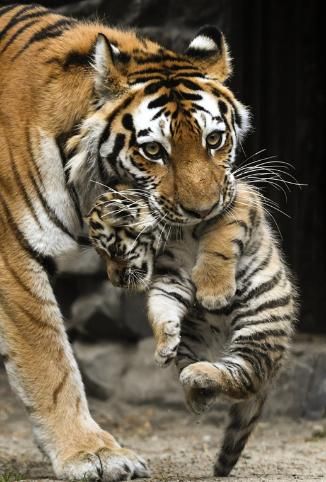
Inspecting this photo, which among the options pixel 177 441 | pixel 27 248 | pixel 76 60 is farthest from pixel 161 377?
pixel 76 60

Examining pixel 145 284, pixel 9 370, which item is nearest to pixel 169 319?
pixel 145 284

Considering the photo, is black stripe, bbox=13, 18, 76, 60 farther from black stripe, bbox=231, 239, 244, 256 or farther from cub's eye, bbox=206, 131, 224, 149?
black stripe, bbox=231, 239, 244, 256

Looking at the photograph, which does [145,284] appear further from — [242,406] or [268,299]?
[242,406]

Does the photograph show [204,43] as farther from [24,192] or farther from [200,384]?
[200,384]

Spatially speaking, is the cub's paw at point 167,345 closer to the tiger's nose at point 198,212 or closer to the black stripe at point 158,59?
the tiger's nose at point 198,212

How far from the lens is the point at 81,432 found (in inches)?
158

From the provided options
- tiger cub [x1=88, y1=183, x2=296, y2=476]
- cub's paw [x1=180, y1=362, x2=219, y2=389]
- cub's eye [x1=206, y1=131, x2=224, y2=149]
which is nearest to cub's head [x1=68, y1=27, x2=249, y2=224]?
cub's eye [x1=206, y1=131, x2=224, y2=149]

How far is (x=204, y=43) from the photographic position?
3.99 m

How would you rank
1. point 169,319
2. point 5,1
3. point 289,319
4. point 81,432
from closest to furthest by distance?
1. point 169,319
2. point 289,319
3. point 81,432
4. point 5,1

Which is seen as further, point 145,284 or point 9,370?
point 9,370

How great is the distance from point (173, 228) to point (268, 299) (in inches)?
15.6

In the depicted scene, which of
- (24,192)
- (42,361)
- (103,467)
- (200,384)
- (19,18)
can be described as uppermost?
(19,18)

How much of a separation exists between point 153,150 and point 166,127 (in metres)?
0.09

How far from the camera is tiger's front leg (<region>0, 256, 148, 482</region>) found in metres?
4.04
